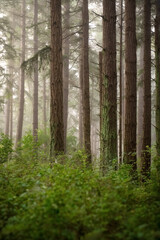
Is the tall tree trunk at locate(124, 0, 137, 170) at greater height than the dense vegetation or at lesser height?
greater

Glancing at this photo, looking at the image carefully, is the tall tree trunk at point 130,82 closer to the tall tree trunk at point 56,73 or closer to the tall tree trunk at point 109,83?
the tall tree trunk at point 109,83

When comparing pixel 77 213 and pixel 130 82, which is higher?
pixel 130 82

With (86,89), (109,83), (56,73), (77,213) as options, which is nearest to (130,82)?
(109,83)

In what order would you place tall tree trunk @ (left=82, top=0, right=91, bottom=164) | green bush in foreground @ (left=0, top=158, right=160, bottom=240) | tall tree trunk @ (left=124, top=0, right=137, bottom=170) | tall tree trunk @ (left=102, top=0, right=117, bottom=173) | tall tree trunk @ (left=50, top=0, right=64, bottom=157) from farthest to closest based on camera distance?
tall tree trunk @ (left=82, top=0, right=91, bottom=164), tall tree trunk @ (left=124, top=0, right=137, bottom=170), tall tree trunk @ (left=50, top=0, right=64, bottom=157), tall tree trunk @ (left=102, top=0, right=117, bottom=173), green bush in foreground @ (left=0, top=158, right=160, bottom=240)

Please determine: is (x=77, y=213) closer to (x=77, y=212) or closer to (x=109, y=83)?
(x=77, y=212)

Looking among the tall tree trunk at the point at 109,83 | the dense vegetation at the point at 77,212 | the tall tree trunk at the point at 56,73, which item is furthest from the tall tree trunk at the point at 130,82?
the dense vegetation at the point at 77,212

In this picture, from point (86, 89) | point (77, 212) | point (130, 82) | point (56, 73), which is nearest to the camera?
point (77, 212)

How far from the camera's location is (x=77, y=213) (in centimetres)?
338

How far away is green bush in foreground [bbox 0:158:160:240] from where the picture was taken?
10.2 feet

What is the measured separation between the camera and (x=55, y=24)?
813cm

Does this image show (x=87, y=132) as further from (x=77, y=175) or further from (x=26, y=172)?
(x=77, y=175)

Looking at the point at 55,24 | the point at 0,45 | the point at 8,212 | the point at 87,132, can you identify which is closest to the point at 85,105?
the point at 87,132

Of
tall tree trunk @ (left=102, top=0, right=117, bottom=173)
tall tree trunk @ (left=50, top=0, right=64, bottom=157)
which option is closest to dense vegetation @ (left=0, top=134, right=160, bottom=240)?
tall tree trunk @ (left=102, top=0, right=117, bottom=173)

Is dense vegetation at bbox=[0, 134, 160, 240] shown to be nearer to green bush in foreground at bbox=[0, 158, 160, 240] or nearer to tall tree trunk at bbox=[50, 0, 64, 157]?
green bush in foreground at bbox=[0, 158, 160, 240]
